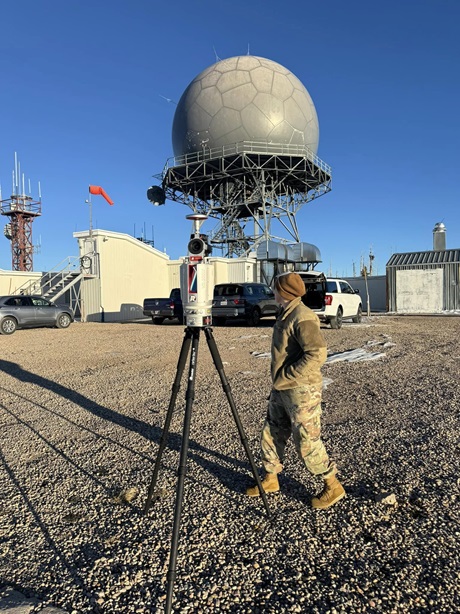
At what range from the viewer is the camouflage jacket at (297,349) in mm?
2893

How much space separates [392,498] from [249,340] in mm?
9226

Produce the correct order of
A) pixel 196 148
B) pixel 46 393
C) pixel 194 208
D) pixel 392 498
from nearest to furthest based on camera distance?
pixel 392 498, pixel 46 393, pixel 196 148, pixel 194 208

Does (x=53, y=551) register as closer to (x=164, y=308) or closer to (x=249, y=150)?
(x=164, y=308)

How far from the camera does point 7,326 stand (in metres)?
15.2

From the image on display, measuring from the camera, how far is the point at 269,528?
2.75 m

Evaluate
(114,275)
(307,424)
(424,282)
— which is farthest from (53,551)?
(424,282)

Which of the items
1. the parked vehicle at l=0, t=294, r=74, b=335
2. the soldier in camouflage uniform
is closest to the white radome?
the parked vehicle at l=0, t=294, r=74, b=335

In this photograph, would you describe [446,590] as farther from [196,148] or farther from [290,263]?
[196,148]

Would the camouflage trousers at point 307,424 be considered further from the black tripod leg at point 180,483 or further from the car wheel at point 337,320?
the car wheel at point 337,320

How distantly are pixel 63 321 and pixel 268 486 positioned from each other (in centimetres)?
1569

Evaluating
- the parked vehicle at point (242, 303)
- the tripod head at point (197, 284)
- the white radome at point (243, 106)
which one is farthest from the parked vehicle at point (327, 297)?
Result: the white radome at point (243, 106)

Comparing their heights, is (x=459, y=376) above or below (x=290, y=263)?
below

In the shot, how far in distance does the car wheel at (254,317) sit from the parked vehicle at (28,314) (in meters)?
7.57

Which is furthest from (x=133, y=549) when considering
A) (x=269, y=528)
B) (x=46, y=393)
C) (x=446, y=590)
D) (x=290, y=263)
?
(x=290, y=263)
